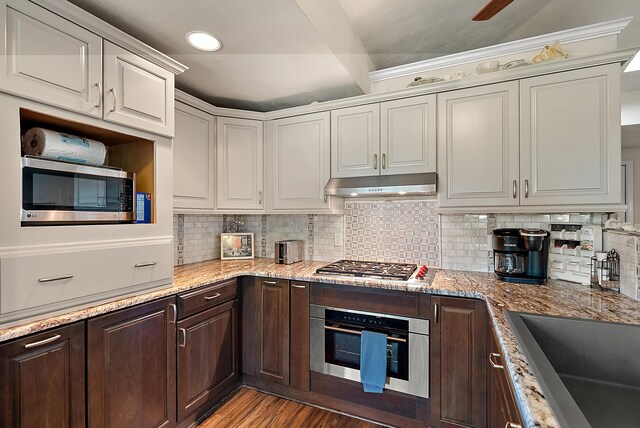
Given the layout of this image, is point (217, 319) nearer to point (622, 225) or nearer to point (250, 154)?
point (250, 154)

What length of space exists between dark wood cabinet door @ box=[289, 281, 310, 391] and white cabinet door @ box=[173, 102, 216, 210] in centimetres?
103

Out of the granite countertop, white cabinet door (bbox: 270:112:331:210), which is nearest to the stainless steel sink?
the granite countertop

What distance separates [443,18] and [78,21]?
2243 millimetres

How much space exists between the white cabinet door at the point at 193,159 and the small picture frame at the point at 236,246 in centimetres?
47

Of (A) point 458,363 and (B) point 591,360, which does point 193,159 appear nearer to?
(A) point 458,363

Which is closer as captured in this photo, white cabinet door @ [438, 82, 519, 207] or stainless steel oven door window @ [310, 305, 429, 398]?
stainless steel oven door window @ [310, 305, 429, 398]

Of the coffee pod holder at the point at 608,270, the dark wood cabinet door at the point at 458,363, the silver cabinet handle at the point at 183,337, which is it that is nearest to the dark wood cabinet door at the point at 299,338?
the silver cabinet handle at the point at 183,337

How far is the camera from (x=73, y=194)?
1.41 m

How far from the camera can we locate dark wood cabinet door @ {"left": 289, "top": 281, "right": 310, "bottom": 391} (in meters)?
2.15

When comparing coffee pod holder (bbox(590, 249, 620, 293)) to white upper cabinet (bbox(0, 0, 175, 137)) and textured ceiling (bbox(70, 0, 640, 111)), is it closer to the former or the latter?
textured ceiling (bbox(70, 0, 640, 111))

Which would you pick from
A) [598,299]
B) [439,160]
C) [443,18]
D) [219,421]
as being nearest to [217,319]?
[219,421]

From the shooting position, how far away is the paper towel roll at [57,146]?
1316 mm

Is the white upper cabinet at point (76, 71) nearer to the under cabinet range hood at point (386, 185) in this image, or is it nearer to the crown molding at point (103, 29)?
the crown molding at point (103, 29)

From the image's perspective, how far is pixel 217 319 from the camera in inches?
82.6
